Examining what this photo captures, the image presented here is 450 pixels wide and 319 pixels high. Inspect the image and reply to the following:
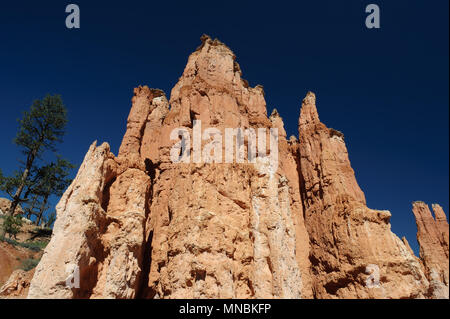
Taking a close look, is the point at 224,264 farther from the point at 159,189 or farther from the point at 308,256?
the point at 308,256

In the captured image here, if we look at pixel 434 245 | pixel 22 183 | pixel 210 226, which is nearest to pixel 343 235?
pixel 210 226

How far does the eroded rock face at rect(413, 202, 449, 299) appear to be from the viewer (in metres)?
33.7

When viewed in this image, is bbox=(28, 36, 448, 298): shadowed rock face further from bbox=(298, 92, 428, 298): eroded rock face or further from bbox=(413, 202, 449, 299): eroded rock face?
bbox=(413, 202, 449, 299): eroded rock face

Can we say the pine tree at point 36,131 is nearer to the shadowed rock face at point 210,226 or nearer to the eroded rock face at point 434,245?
the shadowed rock face at point 210,226

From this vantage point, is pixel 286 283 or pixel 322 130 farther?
pixel 322 130

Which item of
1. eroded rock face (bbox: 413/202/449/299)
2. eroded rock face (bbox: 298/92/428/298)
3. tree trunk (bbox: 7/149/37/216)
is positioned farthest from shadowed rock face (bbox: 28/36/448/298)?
eroded rock face (bbox: 413/202/449/299)

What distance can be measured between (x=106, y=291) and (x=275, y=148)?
13.4 metres

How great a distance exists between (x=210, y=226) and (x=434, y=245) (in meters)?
41.3

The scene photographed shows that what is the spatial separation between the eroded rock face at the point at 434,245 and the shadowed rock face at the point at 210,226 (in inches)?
988

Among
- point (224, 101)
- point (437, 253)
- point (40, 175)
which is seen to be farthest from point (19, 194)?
point (437, 253)

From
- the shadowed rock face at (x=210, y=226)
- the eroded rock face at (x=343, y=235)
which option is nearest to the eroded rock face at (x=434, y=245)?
the shadowed rock face at (x=210, y=226)

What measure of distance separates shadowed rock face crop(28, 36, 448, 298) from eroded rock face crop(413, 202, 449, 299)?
2511cm
